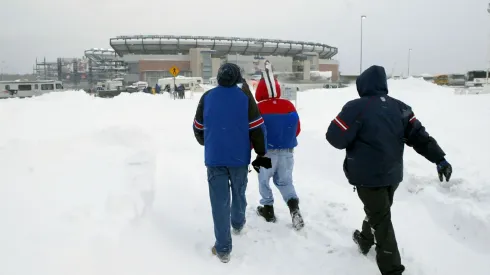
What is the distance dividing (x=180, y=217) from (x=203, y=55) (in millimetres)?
72623

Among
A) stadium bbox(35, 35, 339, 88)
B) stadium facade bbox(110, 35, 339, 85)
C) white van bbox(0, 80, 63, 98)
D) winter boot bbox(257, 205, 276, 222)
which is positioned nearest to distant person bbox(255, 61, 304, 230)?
winter boot bbox(257, 205, 276, 222)

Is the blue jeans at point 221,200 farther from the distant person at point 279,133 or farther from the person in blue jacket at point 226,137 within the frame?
the distant person at point 279,133

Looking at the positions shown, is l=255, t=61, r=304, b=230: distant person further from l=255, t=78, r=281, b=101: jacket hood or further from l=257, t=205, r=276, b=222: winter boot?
l=257, t=205, r=276, b=222: winter boot

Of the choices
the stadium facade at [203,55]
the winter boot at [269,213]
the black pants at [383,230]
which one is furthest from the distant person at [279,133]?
the stadium facade at [203,55]

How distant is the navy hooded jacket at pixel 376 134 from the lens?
2.94 metres

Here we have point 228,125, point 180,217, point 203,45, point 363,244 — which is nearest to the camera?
point 228,125

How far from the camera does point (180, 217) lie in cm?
433

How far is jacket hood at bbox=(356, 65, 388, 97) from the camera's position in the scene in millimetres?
3014

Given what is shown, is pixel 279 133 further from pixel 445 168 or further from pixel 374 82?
pixel 445 168

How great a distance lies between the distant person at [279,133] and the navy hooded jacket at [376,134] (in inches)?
41.8

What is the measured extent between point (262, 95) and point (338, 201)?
2096 mm

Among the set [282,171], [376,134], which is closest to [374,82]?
[376,134]

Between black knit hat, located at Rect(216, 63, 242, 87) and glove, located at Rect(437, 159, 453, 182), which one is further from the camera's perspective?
black knit hat, located at Rect(216, 63, 242, 87)

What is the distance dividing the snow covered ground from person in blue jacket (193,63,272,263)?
464 millimetres
